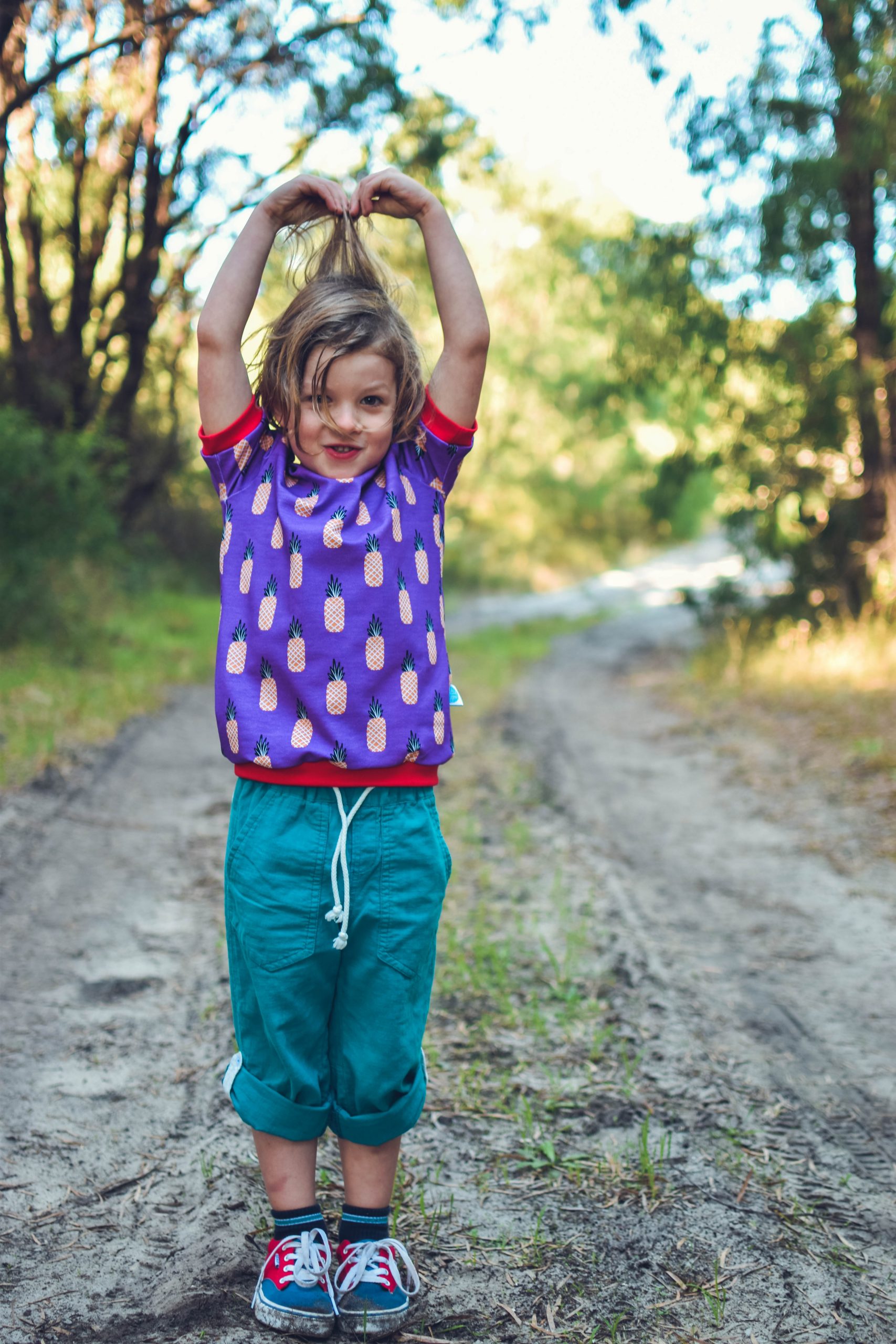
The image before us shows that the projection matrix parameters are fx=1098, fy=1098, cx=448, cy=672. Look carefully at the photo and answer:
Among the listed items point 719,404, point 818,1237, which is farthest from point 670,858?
point 719,404

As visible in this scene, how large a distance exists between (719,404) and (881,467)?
→ 2138 mm

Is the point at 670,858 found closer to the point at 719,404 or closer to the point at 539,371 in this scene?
the point at 719,404

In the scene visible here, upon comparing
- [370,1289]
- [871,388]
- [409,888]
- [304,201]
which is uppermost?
[871,388]

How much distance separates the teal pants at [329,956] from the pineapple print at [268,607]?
0.92 ft

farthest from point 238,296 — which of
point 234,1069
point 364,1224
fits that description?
point 364,1224

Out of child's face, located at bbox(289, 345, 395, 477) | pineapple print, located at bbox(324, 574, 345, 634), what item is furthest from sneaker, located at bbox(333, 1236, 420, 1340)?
child's face, located at bbox(289, 345, 395, 477)

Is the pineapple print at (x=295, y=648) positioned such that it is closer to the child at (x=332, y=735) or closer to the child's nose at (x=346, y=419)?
the child at (x=332, y=735)

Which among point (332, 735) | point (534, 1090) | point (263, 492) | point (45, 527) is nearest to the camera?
point (332, 735)

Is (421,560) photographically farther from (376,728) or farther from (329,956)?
(329,956)

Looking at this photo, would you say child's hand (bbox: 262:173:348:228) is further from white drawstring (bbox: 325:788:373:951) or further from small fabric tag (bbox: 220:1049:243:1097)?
small fabric tag (bbox: 220:1049:243:1097)

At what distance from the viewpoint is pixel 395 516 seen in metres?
1.94

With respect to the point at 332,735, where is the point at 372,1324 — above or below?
below

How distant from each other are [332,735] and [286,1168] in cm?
80

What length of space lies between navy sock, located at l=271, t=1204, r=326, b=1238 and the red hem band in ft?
2.56
